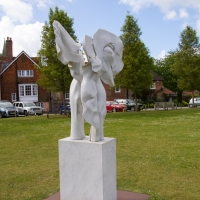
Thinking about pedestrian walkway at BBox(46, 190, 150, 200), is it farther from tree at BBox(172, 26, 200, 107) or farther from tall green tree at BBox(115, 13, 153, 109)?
tree at BBox(172, 26, 200, 107)

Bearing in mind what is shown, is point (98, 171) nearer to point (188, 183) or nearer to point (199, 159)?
point (188, 183)

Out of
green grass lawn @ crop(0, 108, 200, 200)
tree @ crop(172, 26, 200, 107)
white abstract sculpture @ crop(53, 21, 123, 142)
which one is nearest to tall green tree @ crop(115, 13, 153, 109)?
tree @ crop(172, 26, 200, 107)

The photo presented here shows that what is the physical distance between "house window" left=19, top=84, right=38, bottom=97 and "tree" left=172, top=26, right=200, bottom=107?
63.1ft

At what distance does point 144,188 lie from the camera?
607 centimetres

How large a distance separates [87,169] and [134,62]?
2177 centimetres

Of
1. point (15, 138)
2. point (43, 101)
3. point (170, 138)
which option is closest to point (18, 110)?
point (43, 101)

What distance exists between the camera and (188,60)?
99.2ft

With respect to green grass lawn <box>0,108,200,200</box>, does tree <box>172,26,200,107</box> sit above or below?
above

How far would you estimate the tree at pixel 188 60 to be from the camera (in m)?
29.8

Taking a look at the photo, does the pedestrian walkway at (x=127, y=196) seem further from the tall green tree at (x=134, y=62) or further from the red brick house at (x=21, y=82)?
the red brick house at (x=21, y=82)

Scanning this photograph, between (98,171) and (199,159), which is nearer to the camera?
(98,171)

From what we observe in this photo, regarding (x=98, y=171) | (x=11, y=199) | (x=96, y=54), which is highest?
(x=96, y=54)

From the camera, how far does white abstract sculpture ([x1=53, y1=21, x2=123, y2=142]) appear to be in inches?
191

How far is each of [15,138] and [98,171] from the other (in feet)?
28.6
